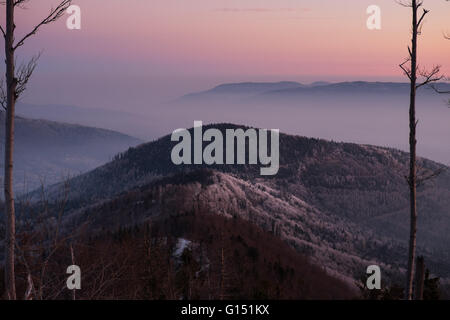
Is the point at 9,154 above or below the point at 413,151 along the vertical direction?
below

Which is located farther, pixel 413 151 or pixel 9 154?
pixel 413 151

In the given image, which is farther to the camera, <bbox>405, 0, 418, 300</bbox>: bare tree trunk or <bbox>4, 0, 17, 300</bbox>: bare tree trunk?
<bbox>405, 0, 418, 300</bbox>: bare tree trunk

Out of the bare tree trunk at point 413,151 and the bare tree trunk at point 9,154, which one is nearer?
the bare tree trunk at point 9,154

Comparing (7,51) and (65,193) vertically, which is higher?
(7,51)
